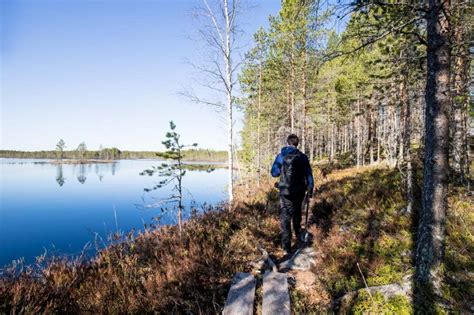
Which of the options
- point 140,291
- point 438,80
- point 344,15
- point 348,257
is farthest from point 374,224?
point 140,291

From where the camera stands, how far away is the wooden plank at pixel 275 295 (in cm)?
372

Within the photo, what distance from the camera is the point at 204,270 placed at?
5078 mm

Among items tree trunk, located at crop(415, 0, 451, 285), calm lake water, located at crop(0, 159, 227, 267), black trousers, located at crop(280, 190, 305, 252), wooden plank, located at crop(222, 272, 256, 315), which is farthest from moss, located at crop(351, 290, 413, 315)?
calm lake water, located at crop(0, 159, 227, 267)

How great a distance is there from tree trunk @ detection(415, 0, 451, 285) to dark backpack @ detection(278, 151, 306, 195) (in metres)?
2.51

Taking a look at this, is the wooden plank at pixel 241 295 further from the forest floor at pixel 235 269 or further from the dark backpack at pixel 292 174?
the dark backpack at pixel 292 174

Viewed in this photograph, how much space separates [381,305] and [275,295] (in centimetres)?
153

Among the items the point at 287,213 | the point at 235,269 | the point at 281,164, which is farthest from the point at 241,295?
the point at 281,164

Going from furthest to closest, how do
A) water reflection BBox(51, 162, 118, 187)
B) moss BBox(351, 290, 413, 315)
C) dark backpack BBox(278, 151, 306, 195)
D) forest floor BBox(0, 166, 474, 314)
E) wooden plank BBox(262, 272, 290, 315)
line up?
water reflection BBox(51, 162, 118, 187) < dark backpack BBox(278, 151, 306, 195) < forest floor BBox(0, 166, 474, 314) < wooden plank BBox(262, 272, 290, 315) < moss BBox(351, 290, 413, 315)

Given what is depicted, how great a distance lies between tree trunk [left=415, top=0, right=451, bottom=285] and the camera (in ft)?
11.9

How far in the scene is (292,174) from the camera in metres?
5.86

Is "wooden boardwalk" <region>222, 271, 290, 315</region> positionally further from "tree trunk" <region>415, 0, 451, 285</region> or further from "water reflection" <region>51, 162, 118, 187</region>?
"water reflection" <region>51, 162, 118, 187</region>

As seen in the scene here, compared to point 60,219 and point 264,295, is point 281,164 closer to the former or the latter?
point 264,295

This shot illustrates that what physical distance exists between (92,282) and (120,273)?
51 cm

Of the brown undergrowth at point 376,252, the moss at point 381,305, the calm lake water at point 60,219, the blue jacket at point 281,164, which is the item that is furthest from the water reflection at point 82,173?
the moss at point 381,305
